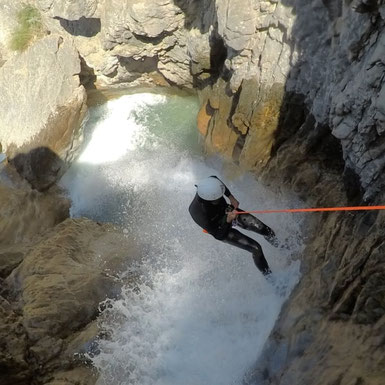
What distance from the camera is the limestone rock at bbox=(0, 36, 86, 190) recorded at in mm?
9875

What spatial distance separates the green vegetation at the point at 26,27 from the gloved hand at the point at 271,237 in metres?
8.59

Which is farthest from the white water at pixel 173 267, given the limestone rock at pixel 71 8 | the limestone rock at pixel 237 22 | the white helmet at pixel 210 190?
the limestone rock at pixel 71 8

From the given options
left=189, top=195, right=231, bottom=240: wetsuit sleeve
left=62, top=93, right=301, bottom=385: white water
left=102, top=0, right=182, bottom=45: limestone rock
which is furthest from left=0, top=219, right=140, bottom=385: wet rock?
left=102, top=0, right=182, bottom=45: limestone rock

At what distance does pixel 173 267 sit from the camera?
25.0ft

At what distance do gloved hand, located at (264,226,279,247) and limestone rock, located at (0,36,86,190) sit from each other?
5.88 meters

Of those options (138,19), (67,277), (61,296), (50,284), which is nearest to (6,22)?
(138,19)

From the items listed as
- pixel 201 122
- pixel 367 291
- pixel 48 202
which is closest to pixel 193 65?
pixel 201 122

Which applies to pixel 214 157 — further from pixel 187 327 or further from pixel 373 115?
pixel 373 115

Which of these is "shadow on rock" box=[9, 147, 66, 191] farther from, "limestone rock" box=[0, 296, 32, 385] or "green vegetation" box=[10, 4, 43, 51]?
"limestone rock" box=[0, 296, 32, 385]

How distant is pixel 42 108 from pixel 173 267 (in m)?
5.34

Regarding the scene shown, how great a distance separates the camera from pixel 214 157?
952cm

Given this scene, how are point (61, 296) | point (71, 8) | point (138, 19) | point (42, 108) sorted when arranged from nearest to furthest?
point (61, 296) → point (42, 108) → point (138, 19) → point (71, 8)

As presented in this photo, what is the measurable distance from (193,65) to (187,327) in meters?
6.42

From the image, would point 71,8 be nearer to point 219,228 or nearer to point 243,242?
point 219,228
